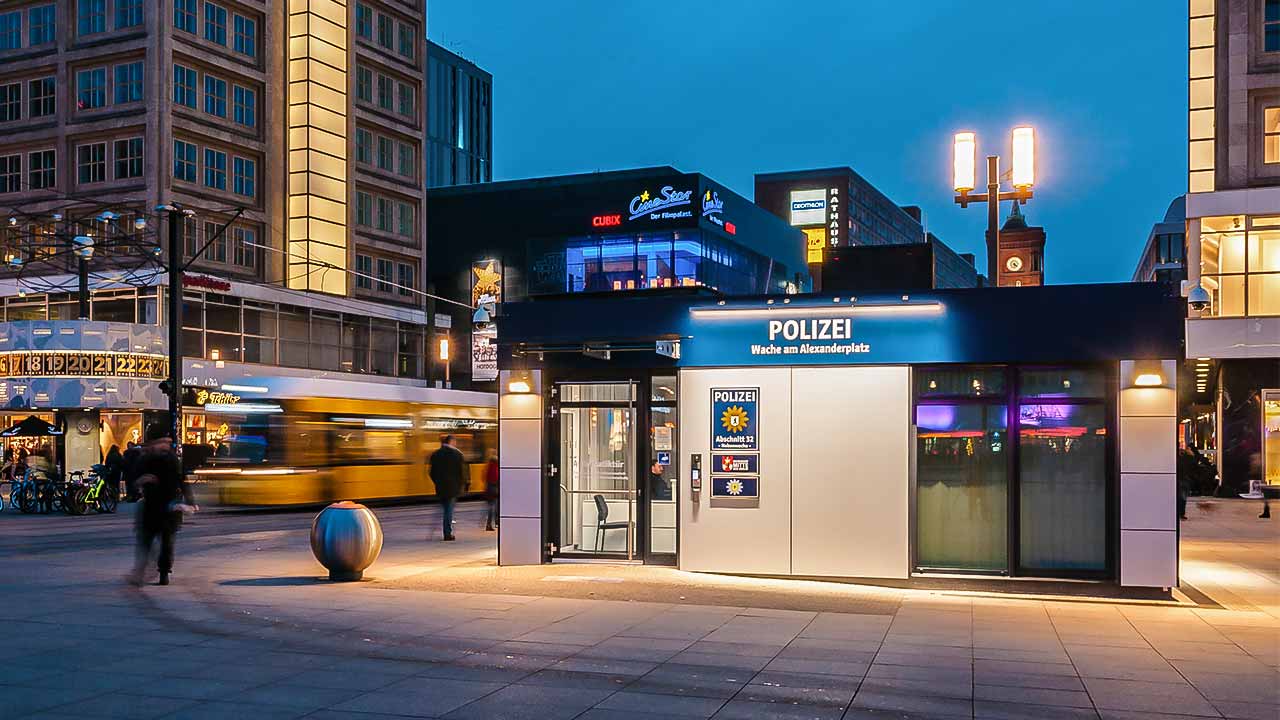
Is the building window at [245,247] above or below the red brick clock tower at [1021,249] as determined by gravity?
below

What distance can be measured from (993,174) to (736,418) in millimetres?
5923

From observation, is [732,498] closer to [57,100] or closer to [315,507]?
[315,507]

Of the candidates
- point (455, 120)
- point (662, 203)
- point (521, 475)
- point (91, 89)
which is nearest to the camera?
point (521, 475)

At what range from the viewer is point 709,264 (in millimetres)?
75625

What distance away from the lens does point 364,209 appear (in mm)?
58375

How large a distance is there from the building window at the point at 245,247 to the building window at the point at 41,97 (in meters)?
8.64

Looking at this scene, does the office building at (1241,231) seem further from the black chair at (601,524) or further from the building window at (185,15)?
the building window at (185,15)

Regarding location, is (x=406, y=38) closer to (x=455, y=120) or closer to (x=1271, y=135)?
(x=1271, y=135)

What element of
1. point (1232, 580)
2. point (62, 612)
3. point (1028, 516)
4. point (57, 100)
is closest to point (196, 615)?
point (62, 612)

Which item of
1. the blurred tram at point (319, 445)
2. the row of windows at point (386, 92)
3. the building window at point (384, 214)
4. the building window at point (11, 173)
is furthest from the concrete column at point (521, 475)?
the building window at point (384, 214)

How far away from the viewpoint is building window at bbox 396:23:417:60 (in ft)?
201

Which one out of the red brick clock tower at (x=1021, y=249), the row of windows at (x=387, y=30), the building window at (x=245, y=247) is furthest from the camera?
the red brick clock tower at (x=1021, y=249)

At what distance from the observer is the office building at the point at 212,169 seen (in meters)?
46.9

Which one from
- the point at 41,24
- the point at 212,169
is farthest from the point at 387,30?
the point at 41,24
